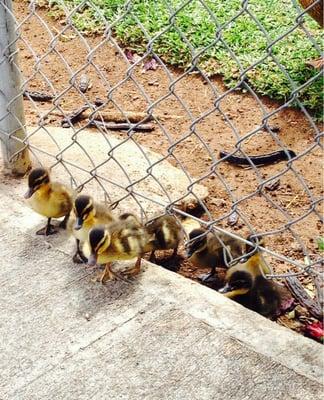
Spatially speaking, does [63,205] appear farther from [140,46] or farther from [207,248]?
[140,46]

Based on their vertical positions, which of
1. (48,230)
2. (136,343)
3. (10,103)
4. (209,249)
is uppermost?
(10,103)

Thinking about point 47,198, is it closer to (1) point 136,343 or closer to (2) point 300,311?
(1) point 136,343

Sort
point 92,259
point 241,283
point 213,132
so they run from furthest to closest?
point 213,132
point 241,283
point 92,259

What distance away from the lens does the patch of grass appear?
5.20 metres

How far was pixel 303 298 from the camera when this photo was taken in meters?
3.32

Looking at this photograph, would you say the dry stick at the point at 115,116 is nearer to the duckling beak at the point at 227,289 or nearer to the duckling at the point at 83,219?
the duckling at the point at 83,219

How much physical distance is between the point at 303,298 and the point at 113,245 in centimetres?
92

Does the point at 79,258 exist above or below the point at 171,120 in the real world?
above

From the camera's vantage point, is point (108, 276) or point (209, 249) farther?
point (209, 249)

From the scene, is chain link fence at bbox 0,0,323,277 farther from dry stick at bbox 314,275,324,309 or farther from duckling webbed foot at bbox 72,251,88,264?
duckling webbed foot at bbox 72,251,88,264

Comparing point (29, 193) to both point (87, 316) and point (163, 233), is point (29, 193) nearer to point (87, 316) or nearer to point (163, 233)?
point (163, 233)

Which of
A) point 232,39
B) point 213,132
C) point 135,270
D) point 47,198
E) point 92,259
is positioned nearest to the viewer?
point 92,259

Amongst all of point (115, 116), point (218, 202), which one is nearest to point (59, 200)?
point (218, 202)

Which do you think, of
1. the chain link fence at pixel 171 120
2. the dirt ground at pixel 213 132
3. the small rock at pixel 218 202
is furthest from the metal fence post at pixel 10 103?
the small rock at pixel 218 202
